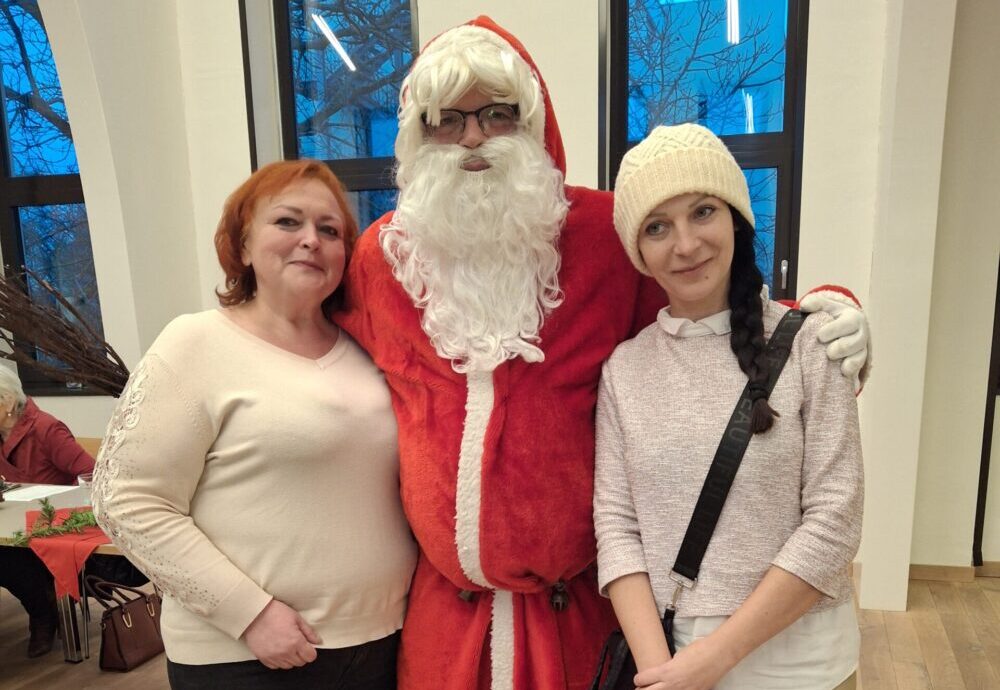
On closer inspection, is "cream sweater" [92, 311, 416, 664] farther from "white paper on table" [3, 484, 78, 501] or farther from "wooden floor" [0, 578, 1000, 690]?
"white paper on table" [3, 484, 78, 501]

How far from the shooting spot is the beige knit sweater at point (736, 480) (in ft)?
3.25

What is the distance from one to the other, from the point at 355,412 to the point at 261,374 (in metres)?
0.19

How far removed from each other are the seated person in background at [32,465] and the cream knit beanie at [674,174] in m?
3.19

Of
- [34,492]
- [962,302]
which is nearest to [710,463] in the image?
[962,302]

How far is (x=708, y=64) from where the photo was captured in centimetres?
358

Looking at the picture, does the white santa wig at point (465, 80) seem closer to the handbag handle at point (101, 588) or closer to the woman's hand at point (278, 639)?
the woman's hand at point (278, 639)

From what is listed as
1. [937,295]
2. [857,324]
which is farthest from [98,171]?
[937,295]

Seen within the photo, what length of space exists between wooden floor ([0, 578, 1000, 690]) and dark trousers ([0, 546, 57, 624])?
186 mm

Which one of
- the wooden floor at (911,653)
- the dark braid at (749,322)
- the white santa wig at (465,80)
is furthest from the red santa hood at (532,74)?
the wooden floor at (911,653)

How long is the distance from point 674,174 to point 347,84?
3.56m

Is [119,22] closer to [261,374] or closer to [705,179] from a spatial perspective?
[261,374]

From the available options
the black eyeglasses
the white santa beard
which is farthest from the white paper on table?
the black eyeglasses

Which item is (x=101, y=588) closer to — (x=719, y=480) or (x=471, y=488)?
(x=471, y=488)

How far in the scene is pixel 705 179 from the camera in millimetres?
1057
